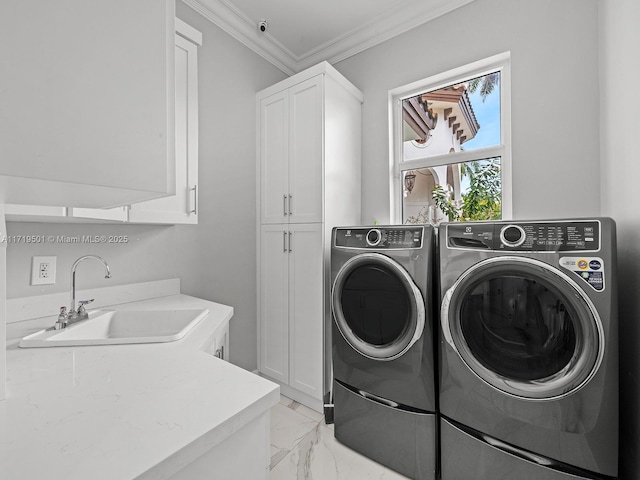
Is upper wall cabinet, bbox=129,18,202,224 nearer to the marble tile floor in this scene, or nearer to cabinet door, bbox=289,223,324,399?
cabinet door, bbox=289,223,324,399

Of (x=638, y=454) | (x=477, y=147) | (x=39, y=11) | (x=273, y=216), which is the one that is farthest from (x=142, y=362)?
(x=477, y=147)

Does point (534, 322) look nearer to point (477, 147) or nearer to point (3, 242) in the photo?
point (477, 147)

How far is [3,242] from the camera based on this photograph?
0.70m

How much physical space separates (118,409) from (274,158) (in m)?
1.99

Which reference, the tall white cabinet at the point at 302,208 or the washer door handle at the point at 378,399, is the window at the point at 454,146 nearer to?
the tall white cabinet at the point at 302,208

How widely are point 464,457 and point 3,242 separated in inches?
72.2

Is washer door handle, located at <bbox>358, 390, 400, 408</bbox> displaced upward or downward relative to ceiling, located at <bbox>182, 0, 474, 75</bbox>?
downward

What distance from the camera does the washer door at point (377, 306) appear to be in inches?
59.6

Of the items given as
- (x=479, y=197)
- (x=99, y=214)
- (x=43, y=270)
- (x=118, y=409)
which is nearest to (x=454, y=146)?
(x=479, y=197)

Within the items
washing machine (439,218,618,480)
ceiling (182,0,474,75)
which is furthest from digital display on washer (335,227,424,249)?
ceiling (182,0,474,75)

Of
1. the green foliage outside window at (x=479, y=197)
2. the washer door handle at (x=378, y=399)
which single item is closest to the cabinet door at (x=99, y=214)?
the washer door handle at (x=378, y=399)

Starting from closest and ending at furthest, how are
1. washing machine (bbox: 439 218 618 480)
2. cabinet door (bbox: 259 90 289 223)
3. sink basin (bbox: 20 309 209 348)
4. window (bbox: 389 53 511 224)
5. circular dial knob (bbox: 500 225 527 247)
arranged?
washing machine (bbox: 439 218 618 480)
circular dial knob (bbox: 500 225 527 247)
sink basin (bbox: 20 309 209 348)
window (bbox: 389 53 511 224)
cabinet door (bbox: 259 90 289 223)

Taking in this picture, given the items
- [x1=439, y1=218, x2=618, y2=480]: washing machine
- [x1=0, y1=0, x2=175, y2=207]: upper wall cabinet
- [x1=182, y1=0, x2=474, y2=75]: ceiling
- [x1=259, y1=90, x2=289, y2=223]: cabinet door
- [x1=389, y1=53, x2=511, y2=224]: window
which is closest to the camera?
[x1=0, y1=0, x2=175, y2=207]: upper wall cabinet

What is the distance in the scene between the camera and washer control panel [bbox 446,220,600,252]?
1.13 metres
